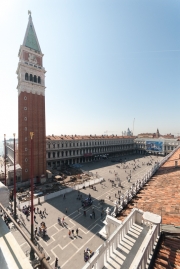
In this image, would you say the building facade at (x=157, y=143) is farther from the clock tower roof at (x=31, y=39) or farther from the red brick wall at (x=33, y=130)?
the clock tower roof at (x=31, y=39)

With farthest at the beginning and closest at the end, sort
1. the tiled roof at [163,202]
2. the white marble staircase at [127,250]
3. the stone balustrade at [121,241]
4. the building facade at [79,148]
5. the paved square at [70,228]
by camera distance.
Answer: the building facade at [79,148], the paved square at [70,228], the tiled roof at [163,202], the white marble staircase at [127,250], the stone balustrade at [121,241]

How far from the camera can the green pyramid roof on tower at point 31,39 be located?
133ft

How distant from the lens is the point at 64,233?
62.1 feet

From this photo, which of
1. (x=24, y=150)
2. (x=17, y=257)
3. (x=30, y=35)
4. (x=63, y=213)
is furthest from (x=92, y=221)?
(x=30, y=35)

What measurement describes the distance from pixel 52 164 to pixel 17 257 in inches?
2297

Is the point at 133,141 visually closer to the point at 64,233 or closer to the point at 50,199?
the point at 50,199

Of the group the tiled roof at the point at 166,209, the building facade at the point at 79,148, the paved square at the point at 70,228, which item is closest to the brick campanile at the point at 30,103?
the paved square at the point at 70,228

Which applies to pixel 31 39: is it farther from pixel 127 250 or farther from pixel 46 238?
pixel 127 250

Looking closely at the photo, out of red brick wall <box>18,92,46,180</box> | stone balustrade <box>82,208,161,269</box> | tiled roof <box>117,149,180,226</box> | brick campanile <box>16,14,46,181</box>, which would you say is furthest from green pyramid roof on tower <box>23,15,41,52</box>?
stone balustrade <box>82,208,161,269</box>

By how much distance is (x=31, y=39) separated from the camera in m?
41.9

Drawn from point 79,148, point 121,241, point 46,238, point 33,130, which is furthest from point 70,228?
point 79,148

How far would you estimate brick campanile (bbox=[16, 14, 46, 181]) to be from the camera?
39.1 m

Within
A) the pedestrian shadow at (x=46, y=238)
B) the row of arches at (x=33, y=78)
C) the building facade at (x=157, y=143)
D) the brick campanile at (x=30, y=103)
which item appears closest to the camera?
the pedestrian shadow at (x=46, y=238)

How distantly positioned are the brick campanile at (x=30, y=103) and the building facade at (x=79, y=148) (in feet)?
51.1
